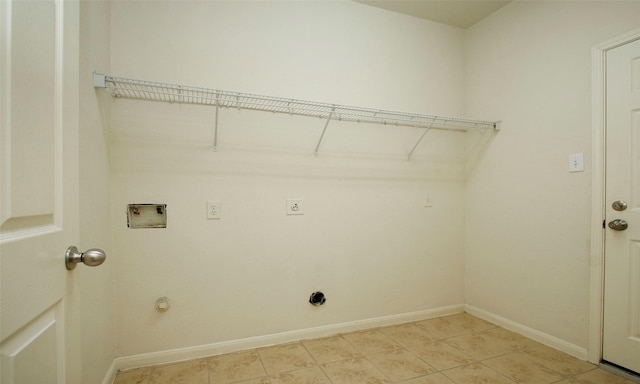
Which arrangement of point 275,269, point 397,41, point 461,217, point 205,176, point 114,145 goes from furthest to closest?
point 461,217 < point 397,41 < point 275,269 < point 205,176 < point 114,145

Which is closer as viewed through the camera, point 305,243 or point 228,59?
point 228,59

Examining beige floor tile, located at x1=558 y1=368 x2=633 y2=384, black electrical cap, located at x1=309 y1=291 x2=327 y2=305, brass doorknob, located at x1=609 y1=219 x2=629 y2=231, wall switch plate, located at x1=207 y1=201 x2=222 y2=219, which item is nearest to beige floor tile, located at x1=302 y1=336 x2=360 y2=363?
black electrical cap, located at x1=309 y1=291 x2=327 y2=305

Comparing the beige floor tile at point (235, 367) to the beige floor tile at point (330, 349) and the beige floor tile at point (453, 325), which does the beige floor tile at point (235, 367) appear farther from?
the beige floor tile at point (453, 325)

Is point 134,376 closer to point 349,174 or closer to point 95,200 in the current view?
point 95,200

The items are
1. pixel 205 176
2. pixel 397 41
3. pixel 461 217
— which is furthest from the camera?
pixel 461 217

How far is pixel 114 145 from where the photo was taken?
1653mm

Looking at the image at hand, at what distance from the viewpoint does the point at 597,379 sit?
1.60 m

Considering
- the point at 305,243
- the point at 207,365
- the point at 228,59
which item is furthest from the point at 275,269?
the point at 228,59

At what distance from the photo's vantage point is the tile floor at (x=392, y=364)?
1604 millimetres

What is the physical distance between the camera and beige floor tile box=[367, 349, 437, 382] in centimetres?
166

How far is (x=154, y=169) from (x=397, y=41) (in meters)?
2.00

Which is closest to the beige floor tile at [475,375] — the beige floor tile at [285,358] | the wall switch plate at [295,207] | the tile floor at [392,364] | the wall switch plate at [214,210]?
the tile floor at [392,364]

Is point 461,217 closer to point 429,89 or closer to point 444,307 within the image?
point 444,307

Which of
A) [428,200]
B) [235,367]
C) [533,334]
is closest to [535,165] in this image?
[428,200]
